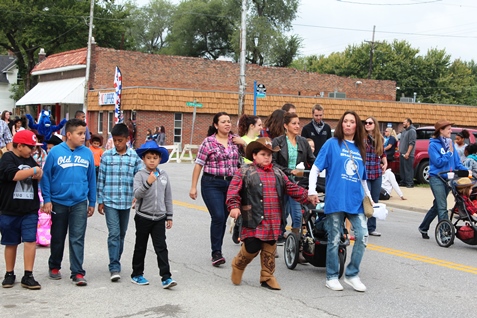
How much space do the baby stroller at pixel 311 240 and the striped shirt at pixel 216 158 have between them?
108 centimetres

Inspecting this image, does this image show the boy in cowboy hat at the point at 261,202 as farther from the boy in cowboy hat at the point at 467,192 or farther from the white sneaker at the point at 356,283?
the boy in cowboy hat at the point at 467,192

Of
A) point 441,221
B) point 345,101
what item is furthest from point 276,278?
point 345,101

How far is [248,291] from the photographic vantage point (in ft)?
24.7

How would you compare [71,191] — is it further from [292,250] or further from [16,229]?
[292,250]

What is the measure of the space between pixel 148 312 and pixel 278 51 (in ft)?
225

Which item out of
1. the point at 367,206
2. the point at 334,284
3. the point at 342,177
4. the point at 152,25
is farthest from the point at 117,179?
the point at 152,25

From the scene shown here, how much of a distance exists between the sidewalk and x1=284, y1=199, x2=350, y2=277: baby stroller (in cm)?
904

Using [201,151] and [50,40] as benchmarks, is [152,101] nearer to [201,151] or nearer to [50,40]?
[50,40]

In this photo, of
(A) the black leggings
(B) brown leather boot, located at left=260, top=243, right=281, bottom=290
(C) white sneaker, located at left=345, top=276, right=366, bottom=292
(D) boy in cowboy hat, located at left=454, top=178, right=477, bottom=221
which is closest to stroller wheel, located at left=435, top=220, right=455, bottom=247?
(D) boy in cowboy hat, located at left=454, top=178, right=477, bottom=221

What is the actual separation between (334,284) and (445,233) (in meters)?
3.95

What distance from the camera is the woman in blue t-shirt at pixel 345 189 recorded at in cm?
757

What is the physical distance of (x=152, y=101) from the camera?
40125 mm

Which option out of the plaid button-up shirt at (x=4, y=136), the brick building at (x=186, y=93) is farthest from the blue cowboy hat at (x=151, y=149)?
the brick building at (x=186, y=93)

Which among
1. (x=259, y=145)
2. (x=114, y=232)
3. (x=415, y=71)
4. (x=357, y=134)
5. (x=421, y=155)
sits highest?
(x=415, y=71)
